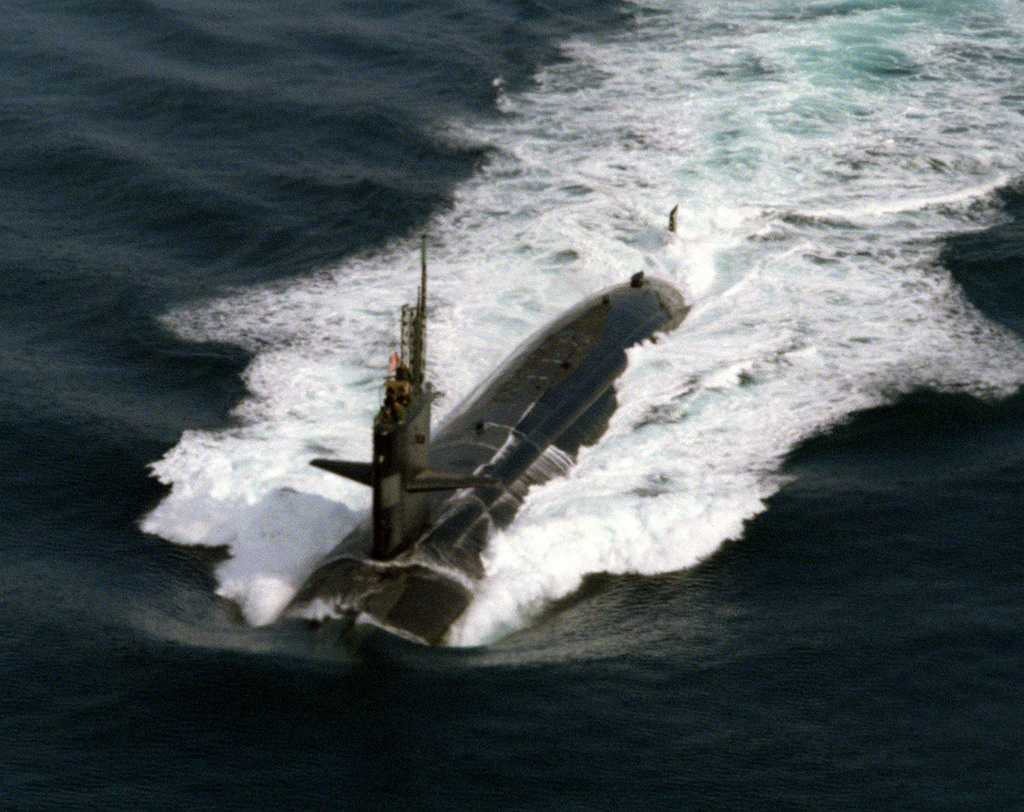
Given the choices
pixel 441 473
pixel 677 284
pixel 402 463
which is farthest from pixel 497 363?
pixel 402 463

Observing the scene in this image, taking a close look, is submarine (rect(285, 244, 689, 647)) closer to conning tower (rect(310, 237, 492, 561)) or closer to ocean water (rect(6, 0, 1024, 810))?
conning tower (rect(310, 237, 492, 561))

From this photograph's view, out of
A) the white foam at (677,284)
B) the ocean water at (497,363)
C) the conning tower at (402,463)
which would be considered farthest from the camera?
the white foam at (677,284)

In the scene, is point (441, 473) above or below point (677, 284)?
below

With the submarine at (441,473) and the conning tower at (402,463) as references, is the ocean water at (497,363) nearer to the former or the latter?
the submarine at (441,473)

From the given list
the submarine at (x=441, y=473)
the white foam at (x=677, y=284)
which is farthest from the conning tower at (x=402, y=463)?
the white foam at (x=677, y=284)

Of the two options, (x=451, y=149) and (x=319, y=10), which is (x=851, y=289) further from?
(x=319, y=10)

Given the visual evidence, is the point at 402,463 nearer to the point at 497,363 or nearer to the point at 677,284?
the point at 497,363
